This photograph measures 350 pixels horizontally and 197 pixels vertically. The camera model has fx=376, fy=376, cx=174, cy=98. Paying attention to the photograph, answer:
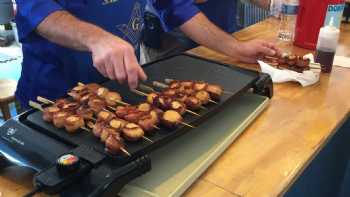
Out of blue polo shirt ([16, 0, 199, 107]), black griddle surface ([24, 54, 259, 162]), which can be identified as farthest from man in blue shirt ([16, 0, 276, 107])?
black griddle surface ([24, 54, 259, 162])

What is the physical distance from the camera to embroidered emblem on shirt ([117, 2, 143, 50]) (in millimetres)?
1313

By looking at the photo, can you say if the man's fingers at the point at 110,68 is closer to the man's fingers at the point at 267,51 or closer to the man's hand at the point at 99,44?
the man's hand at the point at 99,44

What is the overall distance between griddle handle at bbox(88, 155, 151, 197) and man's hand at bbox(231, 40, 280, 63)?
2.75 ft

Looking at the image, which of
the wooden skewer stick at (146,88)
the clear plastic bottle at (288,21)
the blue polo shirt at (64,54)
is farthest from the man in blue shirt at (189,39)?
the wooden skewer stick at (146,88)

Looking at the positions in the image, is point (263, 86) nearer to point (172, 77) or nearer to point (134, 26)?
point (172, 77)

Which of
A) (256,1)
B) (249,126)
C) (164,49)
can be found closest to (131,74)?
(249,126)

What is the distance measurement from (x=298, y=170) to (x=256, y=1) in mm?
1530

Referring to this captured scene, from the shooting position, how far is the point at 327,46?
137 centimetres

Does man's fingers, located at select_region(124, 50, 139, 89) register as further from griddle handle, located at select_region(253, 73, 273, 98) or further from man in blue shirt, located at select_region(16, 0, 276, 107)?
griddle handle, located at select_region(253, 73, 273, 98)

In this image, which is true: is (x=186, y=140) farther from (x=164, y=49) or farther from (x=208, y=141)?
(x=164, y=49)

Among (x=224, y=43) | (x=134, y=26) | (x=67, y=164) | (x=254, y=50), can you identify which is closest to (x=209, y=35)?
(x=224, y=43)

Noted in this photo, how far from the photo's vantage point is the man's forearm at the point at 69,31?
3.05 feet

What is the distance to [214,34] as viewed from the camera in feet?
4.85

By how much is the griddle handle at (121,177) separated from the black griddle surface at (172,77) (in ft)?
0.06
